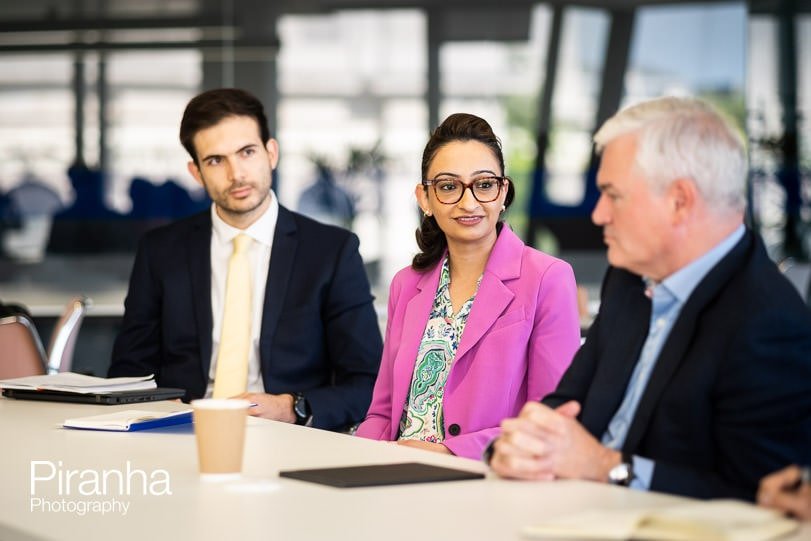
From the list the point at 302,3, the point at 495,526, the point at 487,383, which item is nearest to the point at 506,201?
the point at 487,383

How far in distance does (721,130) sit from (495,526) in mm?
777

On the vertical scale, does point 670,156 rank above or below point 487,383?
above

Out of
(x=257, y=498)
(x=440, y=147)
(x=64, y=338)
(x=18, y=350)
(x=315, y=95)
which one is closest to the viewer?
(x=257, y=498)

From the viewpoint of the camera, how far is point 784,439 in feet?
5.71

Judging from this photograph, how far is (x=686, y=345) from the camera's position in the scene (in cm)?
188

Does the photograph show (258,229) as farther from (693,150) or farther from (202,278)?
(693,150)

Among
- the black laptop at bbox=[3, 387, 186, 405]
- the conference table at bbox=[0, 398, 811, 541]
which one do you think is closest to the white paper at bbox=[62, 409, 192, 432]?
the conference table at bbox=[0, 398, 811, 541]

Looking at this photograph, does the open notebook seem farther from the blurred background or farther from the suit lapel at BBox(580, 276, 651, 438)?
the blurred background

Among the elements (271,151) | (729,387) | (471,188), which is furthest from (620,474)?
(271,151)

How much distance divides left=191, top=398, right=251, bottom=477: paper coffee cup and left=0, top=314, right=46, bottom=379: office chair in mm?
1897

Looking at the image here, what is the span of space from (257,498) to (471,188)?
1431mm

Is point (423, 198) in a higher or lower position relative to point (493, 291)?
higher

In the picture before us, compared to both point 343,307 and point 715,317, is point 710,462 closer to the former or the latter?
point 715,317

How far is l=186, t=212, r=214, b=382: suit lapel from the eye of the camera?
341 centimetres
